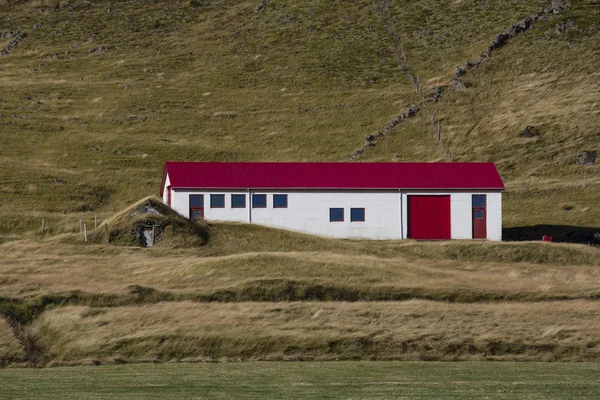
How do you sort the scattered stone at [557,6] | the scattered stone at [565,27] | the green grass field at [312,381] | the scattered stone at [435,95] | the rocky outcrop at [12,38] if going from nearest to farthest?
1. the green grass field at [312,381]
2. the scattered stone at [435,95]
3. the scattered stone at [565,27]
4. the scattered stone at [557,6]
5. the rocky outcrop at [12,38]

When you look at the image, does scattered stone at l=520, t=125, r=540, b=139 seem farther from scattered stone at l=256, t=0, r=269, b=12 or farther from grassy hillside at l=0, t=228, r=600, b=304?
scattered stone at l=256, t=0, r=269, b=12

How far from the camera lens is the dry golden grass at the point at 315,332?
36.6 meters

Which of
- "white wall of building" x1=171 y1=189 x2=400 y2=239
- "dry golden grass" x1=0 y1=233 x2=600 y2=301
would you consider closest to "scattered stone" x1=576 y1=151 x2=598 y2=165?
"white wall of building" x1=171 y1=189 x2=400 y2=239

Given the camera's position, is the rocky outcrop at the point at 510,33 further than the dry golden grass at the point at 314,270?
Yes

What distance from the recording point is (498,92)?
11125cm

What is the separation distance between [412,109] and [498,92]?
9363 millimetres

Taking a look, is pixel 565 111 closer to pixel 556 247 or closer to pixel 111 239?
pixel 556 247

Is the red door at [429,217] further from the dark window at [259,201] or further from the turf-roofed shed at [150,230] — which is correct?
the turf-roofed shed at [150,230]

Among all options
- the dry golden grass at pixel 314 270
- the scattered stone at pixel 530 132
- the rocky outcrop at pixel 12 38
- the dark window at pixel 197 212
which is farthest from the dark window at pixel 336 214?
the rocky outcrop at pixel 12 38

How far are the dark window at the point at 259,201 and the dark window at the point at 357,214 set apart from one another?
544 cm

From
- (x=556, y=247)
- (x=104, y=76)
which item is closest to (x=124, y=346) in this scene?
(x=556, y=247)

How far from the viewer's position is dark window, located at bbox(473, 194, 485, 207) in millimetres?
72375

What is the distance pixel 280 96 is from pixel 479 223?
1893 inches

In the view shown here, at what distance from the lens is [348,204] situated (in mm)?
71688
